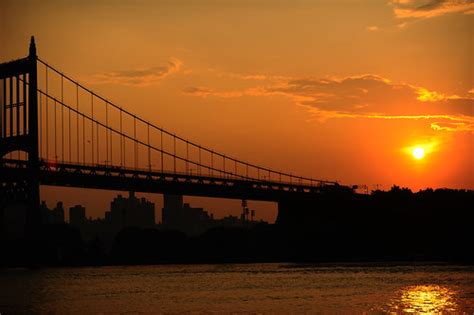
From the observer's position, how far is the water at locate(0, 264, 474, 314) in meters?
47.2

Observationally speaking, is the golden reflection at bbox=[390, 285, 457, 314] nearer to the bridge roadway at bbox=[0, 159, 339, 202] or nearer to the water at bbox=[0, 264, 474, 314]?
the water at bbox=[0, 264, 474, 314]

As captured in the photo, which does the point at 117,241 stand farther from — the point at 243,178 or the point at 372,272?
the point at 372,272

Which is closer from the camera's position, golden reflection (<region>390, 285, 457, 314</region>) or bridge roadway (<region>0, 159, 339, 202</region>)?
golden reflection (<region>390, 285, 457, 314</region>)

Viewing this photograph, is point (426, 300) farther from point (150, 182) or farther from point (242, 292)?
point (150, 182)

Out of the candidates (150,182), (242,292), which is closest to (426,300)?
(242,292)

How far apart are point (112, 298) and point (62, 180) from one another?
27.6 m

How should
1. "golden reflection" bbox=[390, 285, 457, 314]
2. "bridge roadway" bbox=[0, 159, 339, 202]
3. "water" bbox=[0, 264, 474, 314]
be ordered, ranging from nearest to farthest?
"golden reflection" bbox=[390, 285, 457, 314] < "water" bbox=[0, 264, 474, 314] < "bridge roadway" bbox=[0, 159, 339, 202]

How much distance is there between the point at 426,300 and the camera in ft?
161

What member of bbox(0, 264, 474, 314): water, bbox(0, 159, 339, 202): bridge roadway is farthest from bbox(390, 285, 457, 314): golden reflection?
bbox(0, 159, 339, 202): bridge roadway

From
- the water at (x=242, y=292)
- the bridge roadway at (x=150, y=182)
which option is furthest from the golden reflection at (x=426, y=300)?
the bridge roadway at (x=150, y=182)

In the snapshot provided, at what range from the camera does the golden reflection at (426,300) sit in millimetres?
44531

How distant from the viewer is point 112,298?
53.8 m

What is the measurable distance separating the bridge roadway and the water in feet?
23.7

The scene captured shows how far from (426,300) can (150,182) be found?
40.2m
